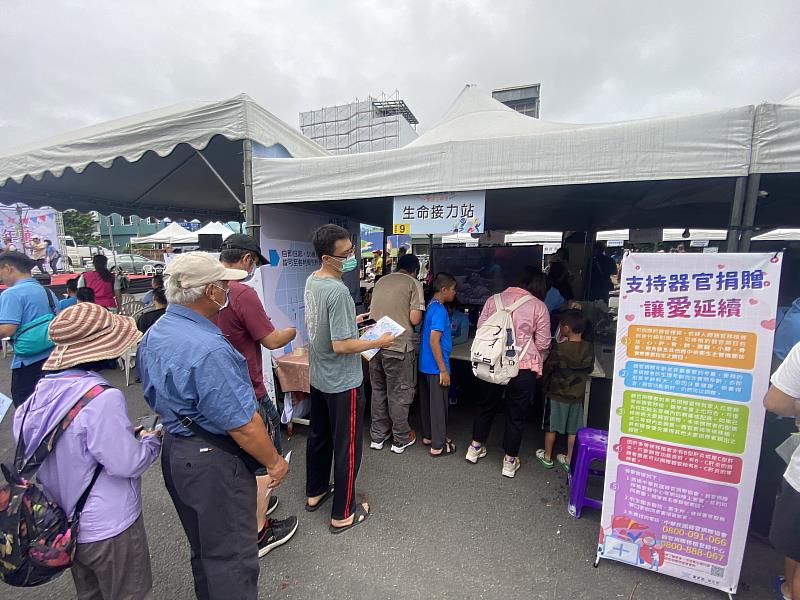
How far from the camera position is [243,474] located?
1412mm

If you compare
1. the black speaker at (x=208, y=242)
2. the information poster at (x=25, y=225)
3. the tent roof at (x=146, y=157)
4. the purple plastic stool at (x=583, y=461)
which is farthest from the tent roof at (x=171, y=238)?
the purple plastic stool at (x=583, y=461)

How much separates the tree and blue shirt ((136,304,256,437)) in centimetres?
3543

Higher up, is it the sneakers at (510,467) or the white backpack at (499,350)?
the white backpack at (499,350)

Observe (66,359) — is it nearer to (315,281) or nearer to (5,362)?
(315,281)

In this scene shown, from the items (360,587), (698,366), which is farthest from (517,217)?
(360,587)

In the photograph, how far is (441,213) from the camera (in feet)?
9.18

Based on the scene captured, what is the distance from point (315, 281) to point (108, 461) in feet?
4.07

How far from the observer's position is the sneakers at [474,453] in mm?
3078

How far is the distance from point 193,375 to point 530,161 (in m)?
2.35

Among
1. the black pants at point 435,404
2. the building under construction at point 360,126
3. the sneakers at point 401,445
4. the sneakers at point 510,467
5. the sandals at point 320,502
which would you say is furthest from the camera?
the building under construction at point 360,126

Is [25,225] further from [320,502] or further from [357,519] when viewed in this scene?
[357,519]

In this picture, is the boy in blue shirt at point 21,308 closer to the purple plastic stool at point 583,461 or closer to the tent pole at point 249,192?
the tent pole at point 249,192

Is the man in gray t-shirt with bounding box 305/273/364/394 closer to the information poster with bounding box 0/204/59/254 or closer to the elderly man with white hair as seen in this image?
the elderly man with white hair

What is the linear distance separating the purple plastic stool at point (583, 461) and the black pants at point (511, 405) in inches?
17.5
